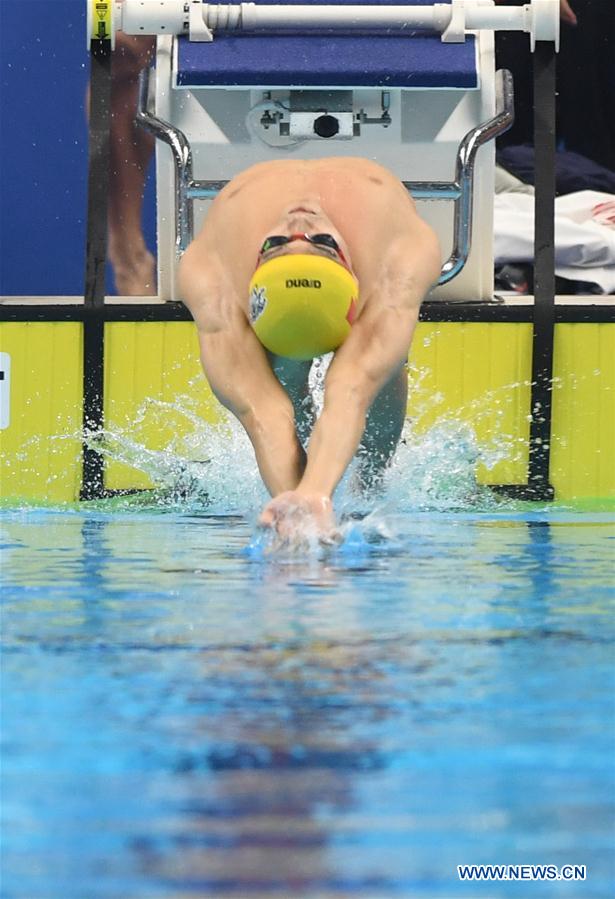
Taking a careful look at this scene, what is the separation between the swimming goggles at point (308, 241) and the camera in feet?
6.95

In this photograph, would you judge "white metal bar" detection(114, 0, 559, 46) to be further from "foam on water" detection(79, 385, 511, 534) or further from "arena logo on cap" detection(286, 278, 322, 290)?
"arena logo on cap" detection(286, 278, 322, 290)

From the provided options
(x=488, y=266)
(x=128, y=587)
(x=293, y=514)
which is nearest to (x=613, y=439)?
(x=488, y=266)

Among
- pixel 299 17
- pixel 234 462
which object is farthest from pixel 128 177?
pixel 234 462

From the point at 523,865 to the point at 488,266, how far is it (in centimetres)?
265

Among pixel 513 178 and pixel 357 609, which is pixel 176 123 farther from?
pixel 357 609

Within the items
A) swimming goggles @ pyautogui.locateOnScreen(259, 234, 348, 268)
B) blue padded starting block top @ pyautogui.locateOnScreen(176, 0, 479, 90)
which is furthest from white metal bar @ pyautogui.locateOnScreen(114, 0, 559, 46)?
swimming goggles @ pyautogui.locateOnScreen(259, 234, 348, 268)

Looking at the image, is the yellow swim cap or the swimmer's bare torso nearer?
the yellow swim cap

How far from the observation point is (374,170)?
2439 mm

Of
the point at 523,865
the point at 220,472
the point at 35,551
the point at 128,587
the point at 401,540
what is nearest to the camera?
the point at 523,865

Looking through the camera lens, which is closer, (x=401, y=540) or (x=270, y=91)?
(x=401, y=540)

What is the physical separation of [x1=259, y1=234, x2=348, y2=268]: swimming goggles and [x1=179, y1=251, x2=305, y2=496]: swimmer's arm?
12 centimetres

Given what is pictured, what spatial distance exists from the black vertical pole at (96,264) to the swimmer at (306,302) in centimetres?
84

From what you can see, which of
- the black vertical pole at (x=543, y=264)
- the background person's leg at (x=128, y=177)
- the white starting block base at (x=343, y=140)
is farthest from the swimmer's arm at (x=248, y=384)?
the background person's leg at (x=128, y=177)

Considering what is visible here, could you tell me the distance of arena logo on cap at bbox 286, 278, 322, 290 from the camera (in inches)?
80.2
